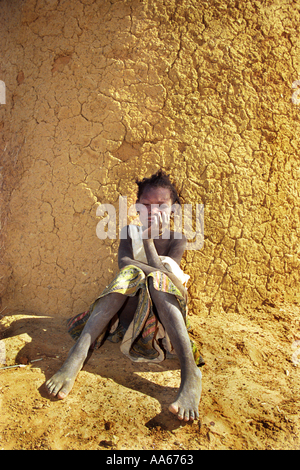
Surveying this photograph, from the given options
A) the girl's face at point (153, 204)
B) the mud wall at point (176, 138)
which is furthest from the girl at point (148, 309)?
the mud wall at point (176, 138)

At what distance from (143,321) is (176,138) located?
4.85 feet

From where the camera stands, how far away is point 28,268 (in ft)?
8.98

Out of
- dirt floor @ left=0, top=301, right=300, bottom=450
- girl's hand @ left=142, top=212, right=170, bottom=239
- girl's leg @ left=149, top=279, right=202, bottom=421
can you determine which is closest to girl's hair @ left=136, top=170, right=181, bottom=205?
girl's hand @ left=142, top=212, right=170, bottom=239

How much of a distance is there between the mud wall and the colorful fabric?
62 cm

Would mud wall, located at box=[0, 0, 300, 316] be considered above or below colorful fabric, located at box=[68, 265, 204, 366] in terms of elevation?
above

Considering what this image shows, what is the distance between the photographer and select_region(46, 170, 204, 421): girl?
168cm

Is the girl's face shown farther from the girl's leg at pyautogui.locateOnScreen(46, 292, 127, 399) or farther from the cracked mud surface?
the girl's leg at pyautogui.locateOnScreen(46, 292, 127, 399)

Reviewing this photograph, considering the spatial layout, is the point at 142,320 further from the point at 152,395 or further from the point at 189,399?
the point at 189,399

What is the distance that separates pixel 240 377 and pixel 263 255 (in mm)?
1076

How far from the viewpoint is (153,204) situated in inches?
92.4

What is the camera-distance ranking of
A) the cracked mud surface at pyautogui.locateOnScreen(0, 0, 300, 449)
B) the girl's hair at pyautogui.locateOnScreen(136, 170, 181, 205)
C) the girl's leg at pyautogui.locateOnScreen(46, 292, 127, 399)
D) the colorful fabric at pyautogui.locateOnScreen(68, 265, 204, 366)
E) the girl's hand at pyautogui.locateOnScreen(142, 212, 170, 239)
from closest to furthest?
the girl's leg at pyautogui.locateOnScreen(46, 292, 127, 399), the colorful fabric at pyautogui.locateOnScreen(68, 265, 204, 366), the girl's hand at pyautogui.locateOnScreen(142, 212, 170, 239), the girl's hair at pyautogui.locateOnScreen(136, 170, 181, 205), the cracked mud surface at pyautogui.locateOnScreen(0, 0, 300, 449)

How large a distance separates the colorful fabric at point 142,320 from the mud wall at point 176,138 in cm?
62
